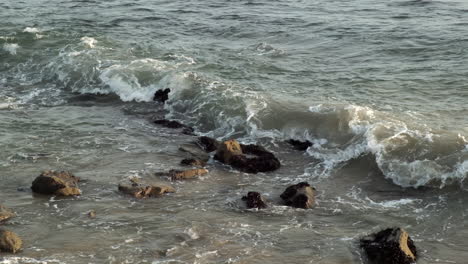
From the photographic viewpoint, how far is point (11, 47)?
89.2 feet

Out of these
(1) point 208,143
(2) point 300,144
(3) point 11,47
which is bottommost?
(2) point 300,144

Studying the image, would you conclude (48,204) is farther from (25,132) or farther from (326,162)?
(326,162)

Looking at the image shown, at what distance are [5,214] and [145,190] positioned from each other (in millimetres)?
2761

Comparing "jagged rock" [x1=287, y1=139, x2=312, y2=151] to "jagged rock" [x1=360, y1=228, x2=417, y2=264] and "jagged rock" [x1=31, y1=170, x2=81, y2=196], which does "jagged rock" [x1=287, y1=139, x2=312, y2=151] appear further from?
"jagged rock" [x1=31, y1=170, x2=81, y2=196]

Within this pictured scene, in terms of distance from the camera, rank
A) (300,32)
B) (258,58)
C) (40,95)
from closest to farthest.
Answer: (40,95) < (258,58) < (300,32)

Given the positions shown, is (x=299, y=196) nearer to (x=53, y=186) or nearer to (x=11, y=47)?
(x=53, y=186)

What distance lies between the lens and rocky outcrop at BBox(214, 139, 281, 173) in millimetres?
14422

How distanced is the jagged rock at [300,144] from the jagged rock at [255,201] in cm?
389

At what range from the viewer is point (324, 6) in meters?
33.5

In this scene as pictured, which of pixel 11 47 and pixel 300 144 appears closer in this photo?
pixel 300 144

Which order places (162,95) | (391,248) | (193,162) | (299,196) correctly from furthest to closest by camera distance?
(162,95), (193,162), (299,196), (391,248)

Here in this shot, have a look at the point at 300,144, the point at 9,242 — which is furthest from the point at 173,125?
the point at 9,242

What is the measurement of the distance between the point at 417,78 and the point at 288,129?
19.3ft

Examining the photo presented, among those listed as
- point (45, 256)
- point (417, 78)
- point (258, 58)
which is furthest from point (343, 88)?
point (45, 256)
